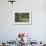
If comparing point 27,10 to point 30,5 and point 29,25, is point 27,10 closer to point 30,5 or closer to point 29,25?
point 30,5

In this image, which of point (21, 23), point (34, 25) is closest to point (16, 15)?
point (21, 23)

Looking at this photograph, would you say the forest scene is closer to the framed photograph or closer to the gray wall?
the framed photograph

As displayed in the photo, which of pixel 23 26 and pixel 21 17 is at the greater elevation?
pixel 21 17

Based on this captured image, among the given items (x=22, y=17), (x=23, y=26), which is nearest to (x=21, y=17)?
(x=22, y=17)

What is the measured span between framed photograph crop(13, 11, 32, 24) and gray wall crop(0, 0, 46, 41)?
116 mm

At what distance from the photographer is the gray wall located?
4.98 meters

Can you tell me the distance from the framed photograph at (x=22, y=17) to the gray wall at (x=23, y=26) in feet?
0.38

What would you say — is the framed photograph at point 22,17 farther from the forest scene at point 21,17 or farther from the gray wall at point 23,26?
the gray wall at point 23,26

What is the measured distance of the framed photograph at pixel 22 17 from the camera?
16.4ft

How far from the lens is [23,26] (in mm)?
5004

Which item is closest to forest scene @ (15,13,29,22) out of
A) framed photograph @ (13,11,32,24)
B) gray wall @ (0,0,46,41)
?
framed photograph @ (13,11,32,24)

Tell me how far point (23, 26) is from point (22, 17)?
0.36m

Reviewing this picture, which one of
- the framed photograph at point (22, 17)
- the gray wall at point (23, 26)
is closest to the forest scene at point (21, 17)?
→ the framed photograph at point (22, 17)

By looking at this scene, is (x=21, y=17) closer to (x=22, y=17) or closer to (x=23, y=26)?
(x=22, y=17)
